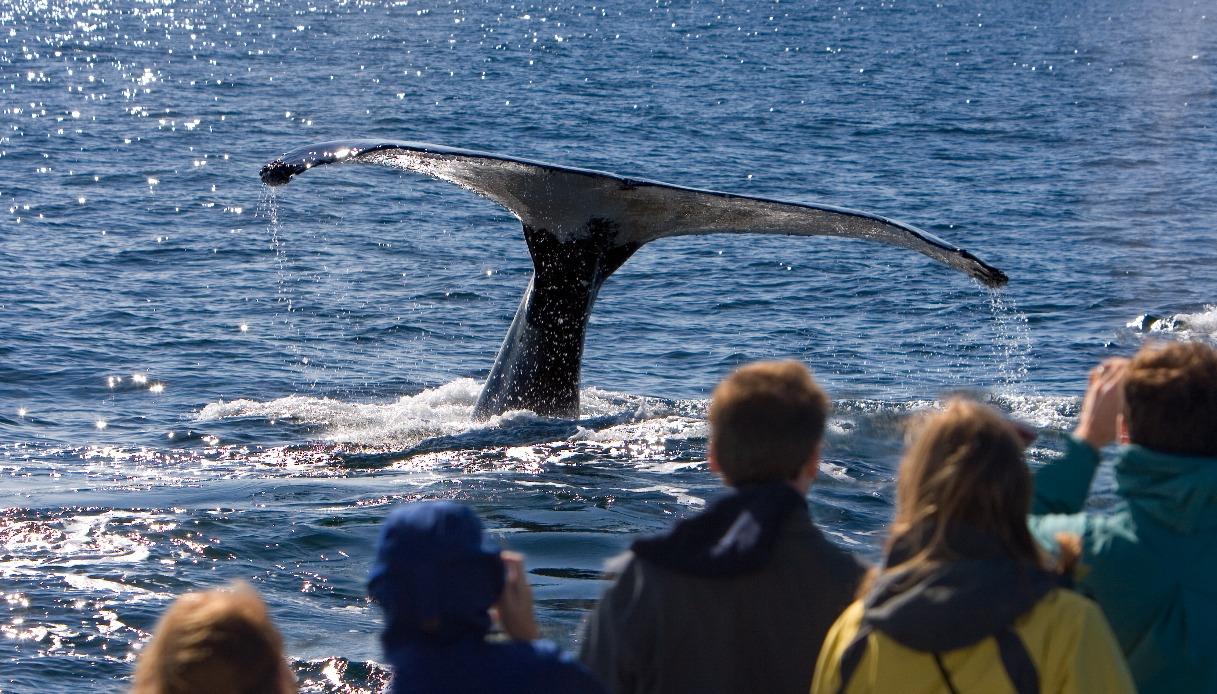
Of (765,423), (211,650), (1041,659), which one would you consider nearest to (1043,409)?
(765,423)

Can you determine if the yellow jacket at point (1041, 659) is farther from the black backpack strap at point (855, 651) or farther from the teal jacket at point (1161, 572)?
the teal jacket at point (1161, 572)

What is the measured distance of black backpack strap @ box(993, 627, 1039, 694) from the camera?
2648 millimetres

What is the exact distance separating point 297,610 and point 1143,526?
3.92 meters

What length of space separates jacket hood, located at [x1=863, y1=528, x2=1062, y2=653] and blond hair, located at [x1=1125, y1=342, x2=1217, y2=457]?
0.53 m

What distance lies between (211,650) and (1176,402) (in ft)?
6.09

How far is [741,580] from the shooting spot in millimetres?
2893

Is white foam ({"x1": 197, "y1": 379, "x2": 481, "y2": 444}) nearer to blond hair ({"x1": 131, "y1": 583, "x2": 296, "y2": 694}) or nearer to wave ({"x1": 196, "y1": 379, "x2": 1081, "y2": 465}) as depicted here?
wave ({"x1": 196, "y1": 379, "x2": 1081, "y2": 465})

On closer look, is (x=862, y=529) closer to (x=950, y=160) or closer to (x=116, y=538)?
(x=116, y=538)

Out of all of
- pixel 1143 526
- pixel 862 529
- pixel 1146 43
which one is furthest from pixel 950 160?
pixel 1146 43

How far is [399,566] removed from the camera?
8.60 feet

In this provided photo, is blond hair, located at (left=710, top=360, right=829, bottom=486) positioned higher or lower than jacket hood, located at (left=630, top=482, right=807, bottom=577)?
higher

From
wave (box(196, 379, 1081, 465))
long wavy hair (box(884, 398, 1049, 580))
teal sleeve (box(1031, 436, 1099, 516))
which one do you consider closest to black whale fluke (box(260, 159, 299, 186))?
wave (box(196, 379, 1081, 465))

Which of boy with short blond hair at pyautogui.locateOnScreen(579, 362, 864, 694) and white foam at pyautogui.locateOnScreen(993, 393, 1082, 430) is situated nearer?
boy with short blond hair at pyautogui.locateOnScreen(579, 362, 864, 694)

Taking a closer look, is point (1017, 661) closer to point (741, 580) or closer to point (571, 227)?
point (741, 580)
